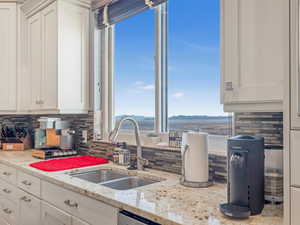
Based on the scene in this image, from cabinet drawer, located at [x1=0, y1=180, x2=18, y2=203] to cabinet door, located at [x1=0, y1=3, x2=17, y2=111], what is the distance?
0.91 m

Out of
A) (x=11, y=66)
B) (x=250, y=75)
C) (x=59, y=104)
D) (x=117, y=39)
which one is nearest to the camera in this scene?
(x=250, y=75)

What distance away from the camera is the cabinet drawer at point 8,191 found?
2264mm

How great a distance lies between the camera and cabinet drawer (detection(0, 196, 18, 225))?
230 centimetres

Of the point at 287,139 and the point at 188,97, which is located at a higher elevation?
the point at 188,97

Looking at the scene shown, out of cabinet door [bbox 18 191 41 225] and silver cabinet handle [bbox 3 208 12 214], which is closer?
cabinet door [bbox 18 191 41 225]

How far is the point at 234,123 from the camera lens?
1.52 metres

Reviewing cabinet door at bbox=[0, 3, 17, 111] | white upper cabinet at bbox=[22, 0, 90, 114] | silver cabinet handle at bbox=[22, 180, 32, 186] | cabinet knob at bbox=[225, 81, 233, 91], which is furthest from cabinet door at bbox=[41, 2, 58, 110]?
cabinet knob at bbox=[225, 81, 233, 91]

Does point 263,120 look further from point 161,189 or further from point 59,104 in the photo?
point 59,104

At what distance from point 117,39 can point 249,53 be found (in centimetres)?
167

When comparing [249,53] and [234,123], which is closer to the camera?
[249,53]

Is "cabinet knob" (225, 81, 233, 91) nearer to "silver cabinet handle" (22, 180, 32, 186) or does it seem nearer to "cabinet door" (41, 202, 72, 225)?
"cabinet door" (41, 202, 72, 225)

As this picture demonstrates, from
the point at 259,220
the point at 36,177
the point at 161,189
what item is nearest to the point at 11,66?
the point at 36,177

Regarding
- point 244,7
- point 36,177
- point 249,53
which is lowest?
point 36,177

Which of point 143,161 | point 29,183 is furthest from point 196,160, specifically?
point 29,183
